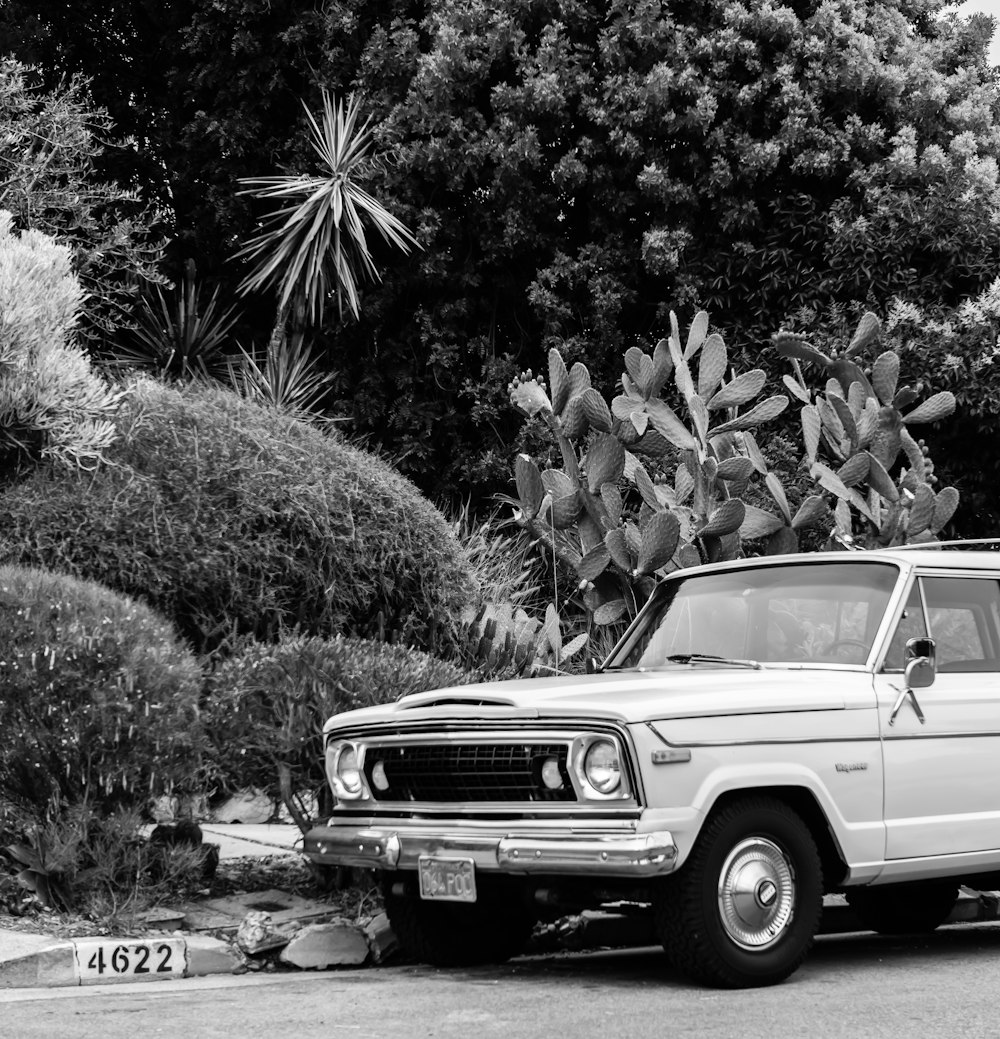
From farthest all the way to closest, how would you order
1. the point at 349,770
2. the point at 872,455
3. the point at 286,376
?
1. the point at 286,376
2. the point at 872,455
3. the point at 349,770

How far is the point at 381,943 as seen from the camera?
7773 mm

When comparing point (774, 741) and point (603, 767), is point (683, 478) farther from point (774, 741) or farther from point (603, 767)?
point (603, 767)

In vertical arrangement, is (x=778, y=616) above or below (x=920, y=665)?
above

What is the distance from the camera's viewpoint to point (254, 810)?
37.2ft

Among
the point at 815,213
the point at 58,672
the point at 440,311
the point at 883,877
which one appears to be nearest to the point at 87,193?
the point at 440,311

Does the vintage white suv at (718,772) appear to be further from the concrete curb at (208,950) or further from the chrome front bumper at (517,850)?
the concrete curb at (208,950)

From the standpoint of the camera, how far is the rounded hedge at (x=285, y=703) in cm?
825

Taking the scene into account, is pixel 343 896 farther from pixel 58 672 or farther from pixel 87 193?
pixel 87 193

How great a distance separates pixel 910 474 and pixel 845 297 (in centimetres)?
506

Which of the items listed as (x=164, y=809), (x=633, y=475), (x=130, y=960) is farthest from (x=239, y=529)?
(x=130, y=960)

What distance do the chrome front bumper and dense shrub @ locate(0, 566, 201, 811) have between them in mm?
1281

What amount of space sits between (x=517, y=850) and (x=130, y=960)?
6.98 feet

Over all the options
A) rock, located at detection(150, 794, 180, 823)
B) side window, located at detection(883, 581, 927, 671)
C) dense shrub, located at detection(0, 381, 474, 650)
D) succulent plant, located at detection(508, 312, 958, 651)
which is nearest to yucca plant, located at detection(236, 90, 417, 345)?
succulent plant, located at detection(508, 312, 958, 651)

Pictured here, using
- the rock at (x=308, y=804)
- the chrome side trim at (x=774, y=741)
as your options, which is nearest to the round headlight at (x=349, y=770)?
the rock at (x=308, y=804)
